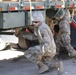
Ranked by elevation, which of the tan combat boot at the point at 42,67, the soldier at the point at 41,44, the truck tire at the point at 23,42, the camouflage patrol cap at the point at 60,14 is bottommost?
the tan combat boot at the point at 42,67

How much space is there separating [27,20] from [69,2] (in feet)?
6.06

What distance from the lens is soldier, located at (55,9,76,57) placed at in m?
8.39

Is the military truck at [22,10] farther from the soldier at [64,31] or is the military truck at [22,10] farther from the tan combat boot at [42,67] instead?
the tan combat boot at [42,67]

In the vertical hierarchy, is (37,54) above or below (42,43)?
below

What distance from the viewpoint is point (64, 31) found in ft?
27.7

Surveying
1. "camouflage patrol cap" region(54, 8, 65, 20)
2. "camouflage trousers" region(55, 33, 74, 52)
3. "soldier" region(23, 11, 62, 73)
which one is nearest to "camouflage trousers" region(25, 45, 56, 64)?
"soldier" region(23, 11, 62, 73)

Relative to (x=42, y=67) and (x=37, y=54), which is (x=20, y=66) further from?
(x=37, y=54)

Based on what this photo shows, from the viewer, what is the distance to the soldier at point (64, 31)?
839 cm

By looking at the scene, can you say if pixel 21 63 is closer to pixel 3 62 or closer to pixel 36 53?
pixel 3 62

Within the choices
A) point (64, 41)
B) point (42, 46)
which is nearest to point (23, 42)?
point (64, 41)

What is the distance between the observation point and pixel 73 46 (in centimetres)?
873

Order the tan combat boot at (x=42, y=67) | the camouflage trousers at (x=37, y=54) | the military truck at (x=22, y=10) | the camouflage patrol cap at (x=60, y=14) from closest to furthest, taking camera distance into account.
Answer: the military truck at (x=22, y=10) → the camouflage trousers at (x=37, y=54) → the tan combat boot at (x=42, y=67) → the camouflage patrol cap at (x=60, y=14)

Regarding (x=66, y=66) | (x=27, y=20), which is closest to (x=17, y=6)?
(x=27, y=20)

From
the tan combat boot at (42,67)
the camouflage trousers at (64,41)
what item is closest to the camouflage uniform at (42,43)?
the tan combat boot at (42,67)
